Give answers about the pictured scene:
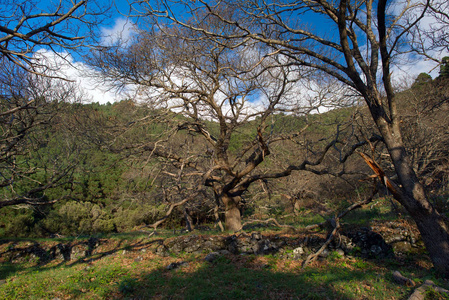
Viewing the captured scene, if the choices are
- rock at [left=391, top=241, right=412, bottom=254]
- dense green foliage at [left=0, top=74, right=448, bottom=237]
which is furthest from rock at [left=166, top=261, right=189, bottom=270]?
rock at [left=391, top=241, right=412, bottom=254]

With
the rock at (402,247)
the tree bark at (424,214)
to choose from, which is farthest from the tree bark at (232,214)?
the tree bark at (424,214)

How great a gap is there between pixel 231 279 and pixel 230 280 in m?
0.05

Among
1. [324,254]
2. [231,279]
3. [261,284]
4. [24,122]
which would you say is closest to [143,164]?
[24,122]

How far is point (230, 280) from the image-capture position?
5.07 metres

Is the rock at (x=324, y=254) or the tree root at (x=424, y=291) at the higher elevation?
the tree root at (x=424, y=291)

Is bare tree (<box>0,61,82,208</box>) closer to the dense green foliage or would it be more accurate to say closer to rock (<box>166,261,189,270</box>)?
the dense green foliage

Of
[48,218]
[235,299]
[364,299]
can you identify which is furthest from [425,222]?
[48,218]

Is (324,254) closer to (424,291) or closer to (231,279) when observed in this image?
(231,279)

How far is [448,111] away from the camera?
1081cm

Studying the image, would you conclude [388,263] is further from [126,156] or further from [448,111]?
[448,111]

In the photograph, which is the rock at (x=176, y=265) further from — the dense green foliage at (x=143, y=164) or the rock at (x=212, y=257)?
the dense green foliage at (x=143, y=164)

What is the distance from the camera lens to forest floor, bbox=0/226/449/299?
4.37 meters

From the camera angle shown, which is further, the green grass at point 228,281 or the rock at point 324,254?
the rock at point 324,254

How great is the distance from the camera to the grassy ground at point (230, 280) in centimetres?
438
